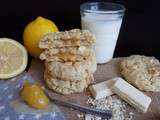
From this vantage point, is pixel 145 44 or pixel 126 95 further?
pixel 145 44

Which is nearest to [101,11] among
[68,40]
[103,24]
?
[103,24]

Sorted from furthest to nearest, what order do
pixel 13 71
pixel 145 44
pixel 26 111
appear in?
pixel 145 44 < pixel 13 71 < pixel 26 111

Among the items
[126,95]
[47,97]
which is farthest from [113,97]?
[47,97]

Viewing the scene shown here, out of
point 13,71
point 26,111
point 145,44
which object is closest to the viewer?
point 26,111

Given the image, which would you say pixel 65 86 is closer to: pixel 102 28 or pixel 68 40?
pixel 68 40

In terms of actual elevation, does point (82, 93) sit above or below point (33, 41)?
below

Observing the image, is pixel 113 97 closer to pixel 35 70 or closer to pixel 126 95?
pixel 126 95

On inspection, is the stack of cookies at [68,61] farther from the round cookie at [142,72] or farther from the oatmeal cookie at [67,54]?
the round cookie at [142,72]

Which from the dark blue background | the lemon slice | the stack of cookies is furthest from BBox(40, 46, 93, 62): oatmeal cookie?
the dark blue background
